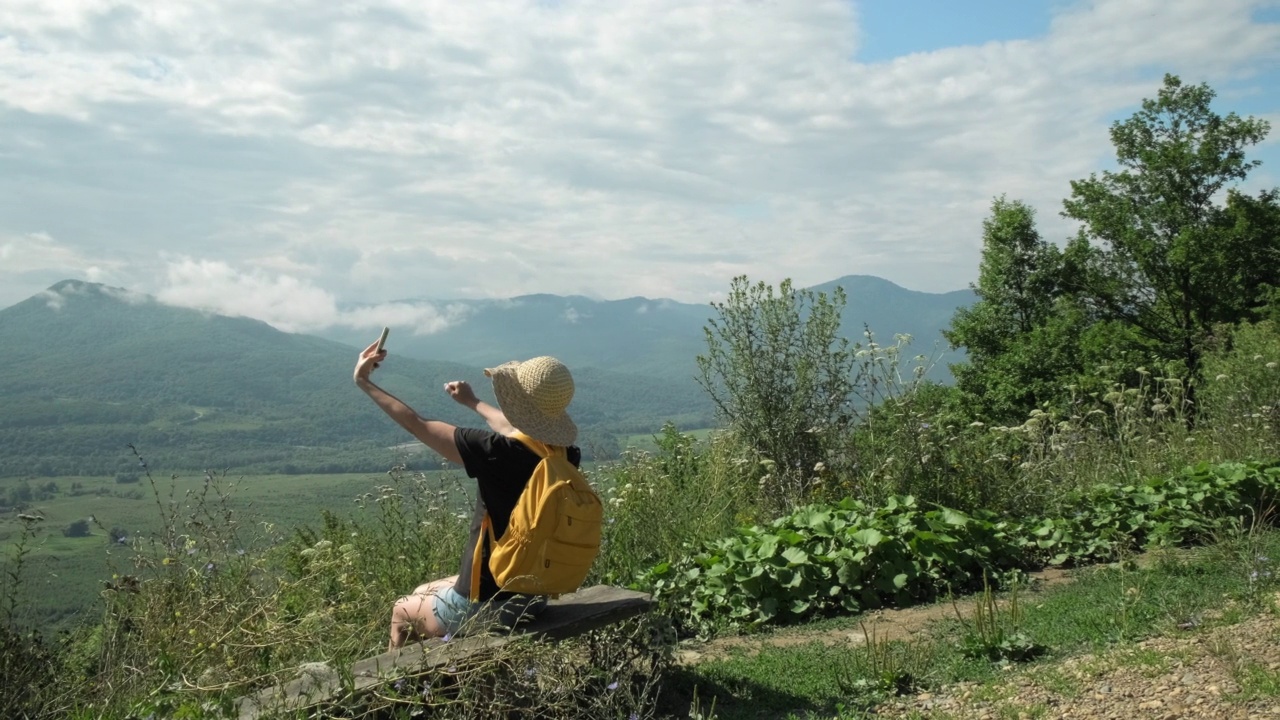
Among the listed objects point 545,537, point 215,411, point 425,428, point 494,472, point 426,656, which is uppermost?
point 425,428

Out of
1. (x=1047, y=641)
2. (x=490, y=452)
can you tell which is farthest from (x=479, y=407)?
(x=1047, y=641)

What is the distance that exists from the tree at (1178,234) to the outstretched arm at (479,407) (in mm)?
27678

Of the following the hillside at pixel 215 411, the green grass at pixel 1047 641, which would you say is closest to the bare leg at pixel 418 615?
the green grass at pixel 1047 641

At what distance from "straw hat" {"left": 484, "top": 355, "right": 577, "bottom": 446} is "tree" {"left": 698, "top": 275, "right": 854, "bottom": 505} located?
549 centimetres

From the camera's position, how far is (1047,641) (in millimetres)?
4848

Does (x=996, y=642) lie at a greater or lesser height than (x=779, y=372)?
lesser

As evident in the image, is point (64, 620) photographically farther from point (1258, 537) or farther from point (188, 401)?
point (188, 401)

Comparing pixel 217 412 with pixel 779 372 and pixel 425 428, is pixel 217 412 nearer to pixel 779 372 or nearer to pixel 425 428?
pixel 779 372

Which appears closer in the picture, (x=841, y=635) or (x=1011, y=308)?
(x=841, y=635)

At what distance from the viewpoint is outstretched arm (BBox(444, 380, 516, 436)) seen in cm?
432

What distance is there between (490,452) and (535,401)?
32 cm

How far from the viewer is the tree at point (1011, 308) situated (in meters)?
29.0

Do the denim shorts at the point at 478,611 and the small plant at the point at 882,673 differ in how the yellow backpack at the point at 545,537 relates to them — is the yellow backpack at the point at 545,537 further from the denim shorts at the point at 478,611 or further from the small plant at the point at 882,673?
the small plant at the point at 882,673

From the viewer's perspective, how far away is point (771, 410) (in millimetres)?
9828
